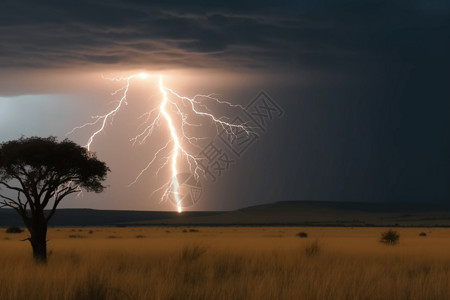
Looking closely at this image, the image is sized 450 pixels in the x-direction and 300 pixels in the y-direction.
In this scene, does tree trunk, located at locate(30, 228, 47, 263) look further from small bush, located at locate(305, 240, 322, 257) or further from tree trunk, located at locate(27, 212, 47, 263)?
small bush, located at locate(305, 240, 322, 257)

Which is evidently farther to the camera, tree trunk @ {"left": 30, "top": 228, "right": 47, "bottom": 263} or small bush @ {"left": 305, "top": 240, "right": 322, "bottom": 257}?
small bush @ {"left": 305, "top": 240, "right": 322, "bottom": 257}

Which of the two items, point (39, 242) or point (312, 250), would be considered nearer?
point (39, 242)

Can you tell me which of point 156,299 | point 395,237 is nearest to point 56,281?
point 156,299

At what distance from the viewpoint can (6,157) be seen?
27844 millimetres

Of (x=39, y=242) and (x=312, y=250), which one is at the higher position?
(x=39, y=242)

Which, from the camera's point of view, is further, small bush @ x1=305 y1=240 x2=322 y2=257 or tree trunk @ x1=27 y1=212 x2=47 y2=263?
small bush @ x1=305 y1=240 x2=322 y2=257

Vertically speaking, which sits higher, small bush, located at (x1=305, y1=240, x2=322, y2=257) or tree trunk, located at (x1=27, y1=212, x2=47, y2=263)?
tree trunk, located at (x1=27, y1=212, x2=47, y2=263)

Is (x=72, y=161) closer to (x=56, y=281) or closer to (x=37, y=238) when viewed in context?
(x=37, y=238)

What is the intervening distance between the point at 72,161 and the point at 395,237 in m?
24.5

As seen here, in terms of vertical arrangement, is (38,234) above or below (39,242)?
above

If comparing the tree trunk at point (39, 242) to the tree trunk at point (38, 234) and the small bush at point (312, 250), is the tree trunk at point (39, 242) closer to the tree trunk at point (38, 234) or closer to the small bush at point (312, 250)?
the tree trunk at point (38, 234)

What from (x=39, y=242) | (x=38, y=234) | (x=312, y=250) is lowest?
(x=312, y=250)

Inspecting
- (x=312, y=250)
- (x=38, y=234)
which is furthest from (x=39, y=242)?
Answer: (x=312, y=250)

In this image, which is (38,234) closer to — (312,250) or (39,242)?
(39,242)
